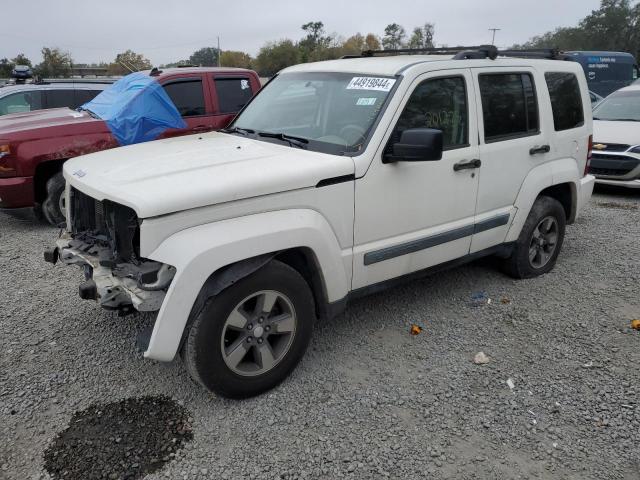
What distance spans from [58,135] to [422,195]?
14.8 feet

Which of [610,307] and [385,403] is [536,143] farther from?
[385,403]

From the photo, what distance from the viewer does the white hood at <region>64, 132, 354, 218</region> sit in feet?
8.83

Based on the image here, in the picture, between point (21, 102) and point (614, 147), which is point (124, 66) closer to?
point (21, 102)

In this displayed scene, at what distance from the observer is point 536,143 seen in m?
4.45

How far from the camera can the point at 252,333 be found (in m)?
3.03

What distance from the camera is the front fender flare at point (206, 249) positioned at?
8.61ft

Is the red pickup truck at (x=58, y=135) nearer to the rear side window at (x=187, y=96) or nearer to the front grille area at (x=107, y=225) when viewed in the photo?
the rear side window at (x=187, y=96)

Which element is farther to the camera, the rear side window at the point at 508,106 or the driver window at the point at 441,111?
the rear side window at the point at 508,106

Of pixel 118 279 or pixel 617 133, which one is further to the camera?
pixel 617 133

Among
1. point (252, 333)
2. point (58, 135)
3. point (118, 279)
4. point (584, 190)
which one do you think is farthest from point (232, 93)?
point (252, 333)

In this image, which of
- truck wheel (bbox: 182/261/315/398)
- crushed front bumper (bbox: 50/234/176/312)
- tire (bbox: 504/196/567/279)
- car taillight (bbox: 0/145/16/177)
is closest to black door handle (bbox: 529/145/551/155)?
tire (bbox: 504/196/567/279)

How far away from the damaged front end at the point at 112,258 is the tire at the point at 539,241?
323 cm

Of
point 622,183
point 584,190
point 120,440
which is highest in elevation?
point 584,190

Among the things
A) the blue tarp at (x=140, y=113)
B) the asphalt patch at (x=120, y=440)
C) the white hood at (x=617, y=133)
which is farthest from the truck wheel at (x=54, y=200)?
the white hood at (x=617, y=133)
